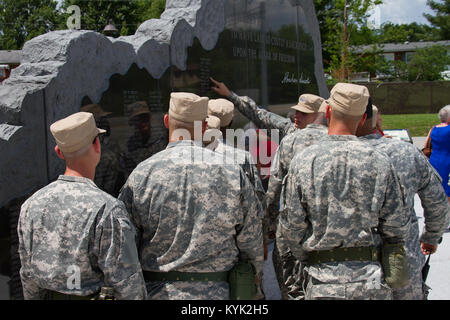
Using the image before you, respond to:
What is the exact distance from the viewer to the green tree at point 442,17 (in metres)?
41.0

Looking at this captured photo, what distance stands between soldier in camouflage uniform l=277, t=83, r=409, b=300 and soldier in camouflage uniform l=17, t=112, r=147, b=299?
3.11ft

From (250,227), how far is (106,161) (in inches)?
52.8

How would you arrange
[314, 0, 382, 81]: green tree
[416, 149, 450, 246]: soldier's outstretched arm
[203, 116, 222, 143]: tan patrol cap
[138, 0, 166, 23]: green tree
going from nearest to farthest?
[416, 149, 450, 246]: soldier's outstretched arm, [203, 116, 222, 143]: tan patrol cap, [314, 0, 382, 81]: green tree, [138, 0, 166, 23]: green tree

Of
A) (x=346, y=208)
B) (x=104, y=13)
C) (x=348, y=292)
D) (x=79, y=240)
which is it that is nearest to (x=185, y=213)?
(x=79, y=240)

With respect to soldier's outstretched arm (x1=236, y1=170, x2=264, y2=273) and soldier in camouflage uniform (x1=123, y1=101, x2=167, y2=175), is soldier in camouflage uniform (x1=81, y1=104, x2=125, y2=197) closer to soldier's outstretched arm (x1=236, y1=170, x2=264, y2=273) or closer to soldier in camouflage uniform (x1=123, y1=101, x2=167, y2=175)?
soldier in camouflage uniform (x1=123, y1=101, x2=167, y2=175)

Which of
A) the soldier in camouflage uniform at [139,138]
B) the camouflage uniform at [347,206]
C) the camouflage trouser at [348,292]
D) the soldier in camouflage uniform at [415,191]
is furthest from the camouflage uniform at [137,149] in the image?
the camouflage trouser at [348,292]

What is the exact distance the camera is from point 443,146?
6145mm

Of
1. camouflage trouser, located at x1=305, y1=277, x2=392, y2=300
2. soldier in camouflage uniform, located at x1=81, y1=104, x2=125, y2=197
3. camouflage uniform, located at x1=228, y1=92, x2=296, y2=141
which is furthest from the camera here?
camouflage uniform, located at x1=228, y1=92, x2=296, y2=141

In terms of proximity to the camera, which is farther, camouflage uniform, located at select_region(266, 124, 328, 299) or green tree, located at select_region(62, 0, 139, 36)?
green tree, located at select_region(62, 0, 139, 36)

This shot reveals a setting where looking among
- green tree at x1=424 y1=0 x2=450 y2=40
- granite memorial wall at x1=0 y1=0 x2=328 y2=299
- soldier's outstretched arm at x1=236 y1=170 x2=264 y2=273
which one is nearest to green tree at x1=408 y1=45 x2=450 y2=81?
green tree at x1=424 y1=0 x2=450 y2=40

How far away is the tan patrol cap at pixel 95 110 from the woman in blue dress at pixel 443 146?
446 centimetres

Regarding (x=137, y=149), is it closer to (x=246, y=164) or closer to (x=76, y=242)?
(x=246, y=164)

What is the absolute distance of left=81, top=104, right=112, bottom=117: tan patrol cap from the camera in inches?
127
